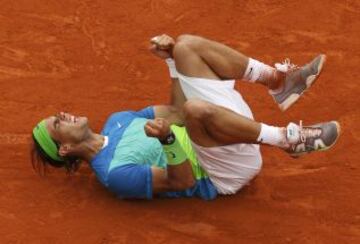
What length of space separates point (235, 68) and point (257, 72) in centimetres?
15

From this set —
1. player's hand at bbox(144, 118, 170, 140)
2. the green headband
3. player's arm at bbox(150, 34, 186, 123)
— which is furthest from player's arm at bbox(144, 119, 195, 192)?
the green headband

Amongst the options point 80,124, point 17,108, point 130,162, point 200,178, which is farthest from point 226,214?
point 17,108

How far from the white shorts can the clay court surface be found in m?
0.17

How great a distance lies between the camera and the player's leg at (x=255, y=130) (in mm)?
5066

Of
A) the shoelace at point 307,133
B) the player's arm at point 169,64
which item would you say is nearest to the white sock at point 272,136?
the shoelace at point 307,133

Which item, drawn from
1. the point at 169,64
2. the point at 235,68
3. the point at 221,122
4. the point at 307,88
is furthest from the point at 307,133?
the point at 169,64

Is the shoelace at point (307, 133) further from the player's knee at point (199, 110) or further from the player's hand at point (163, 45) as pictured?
the player's hand at point (163, 45)

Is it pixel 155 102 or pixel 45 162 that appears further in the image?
pixel 155 102

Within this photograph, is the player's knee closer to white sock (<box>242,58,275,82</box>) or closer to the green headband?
white sock (<box>242,58,275,82</box>)

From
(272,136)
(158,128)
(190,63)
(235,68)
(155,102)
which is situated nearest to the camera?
(158,128)

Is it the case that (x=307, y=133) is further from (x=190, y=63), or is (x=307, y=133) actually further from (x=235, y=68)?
(x=190, y=63)

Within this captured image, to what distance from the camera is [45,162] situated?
5.74 meters

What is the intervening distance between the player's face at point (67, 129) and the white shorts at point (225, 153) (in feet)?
2.28

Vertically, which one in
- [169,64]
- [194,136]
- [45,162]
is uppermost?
[169,64]
